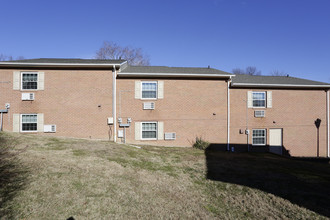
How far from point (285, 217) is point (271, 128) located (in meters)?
10.8

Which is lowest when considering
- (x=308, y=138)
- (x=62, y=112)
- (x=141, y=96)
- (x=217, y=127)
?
(x=308, y=138)

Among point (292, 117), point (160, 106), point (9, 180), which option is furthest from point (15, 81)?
point (292, 117)

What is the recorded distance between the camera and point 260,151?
13.6 metres

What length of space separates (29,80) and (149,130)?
877 cm

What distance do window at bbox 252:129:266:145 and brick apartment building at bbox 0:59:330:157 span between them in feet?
0.23

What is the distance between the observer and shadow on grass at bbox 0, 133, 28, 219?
13.2 feet

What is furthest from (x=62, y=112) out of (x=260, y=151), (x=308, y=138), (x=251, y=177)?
(x=308, y=138)

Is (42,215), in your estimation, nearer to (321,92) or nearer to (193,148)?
(193,148)

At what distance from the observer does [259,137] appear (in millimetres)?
13648

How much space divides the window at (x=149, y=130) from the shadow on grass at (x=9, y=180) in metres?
7.48

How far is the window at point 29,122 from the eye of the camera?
11953mm

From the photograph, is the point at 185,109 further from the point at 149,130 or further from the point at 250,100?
the point at 250,100

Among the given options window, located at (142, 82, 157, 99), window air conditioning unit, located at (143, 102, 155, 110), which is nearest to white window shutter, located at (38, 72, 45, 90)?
window, located at (142, 82, 157, 99)

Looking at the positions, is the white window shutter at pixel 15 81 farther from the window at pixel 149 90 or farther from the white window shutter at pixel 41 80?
the window at pixel 149 90
